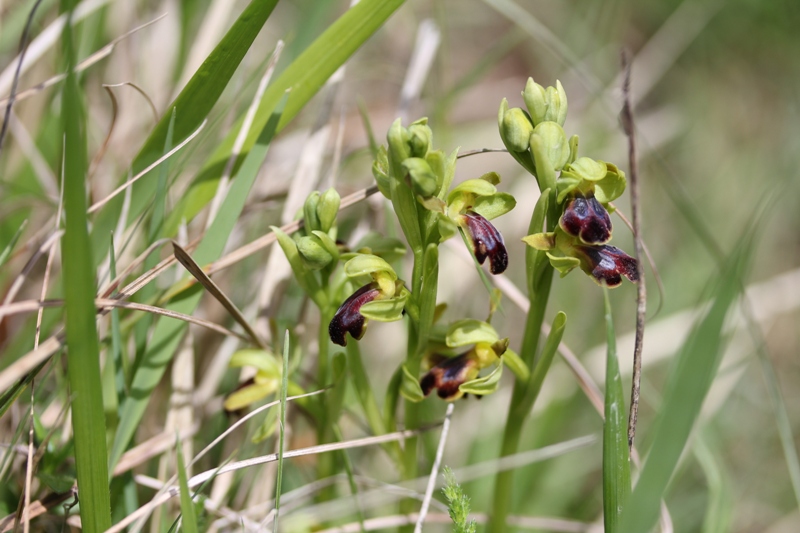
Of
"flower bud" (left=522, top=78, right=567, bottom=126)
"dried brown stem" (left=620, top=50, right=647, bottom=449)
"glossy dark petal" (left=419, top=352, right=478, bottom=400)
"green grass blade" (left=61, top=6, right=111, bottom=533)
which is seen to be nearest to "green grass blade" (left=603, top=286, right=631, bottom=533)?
"dried brown stem" (left=620, top=50, right=647, bottom=449)

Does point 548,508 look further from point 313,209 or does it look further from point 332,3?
point 332,3

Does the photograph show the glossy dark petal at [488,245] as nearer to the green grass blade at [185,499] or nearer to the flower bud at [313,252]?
the flower bud at [313,252]

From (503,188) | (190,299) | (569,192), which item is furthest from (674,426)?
(503,188)

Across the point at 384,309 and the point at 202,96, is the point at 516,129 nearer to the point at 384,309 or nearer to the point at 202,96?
the point at 384,309

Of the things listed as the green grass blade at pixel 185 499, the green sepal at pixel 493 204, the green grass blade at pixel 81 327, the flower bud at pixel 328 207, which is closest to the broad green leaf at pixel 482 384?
the green sepal at pixel 493 204

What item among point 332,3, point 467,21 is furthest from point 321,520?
point 467,21

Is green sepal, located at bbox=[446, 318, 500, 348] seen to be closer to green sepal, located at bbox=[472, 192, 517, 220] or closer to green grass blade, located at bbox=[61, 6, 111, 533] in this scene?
green sepal, located at bbox=[472, 192, 517, 220]
